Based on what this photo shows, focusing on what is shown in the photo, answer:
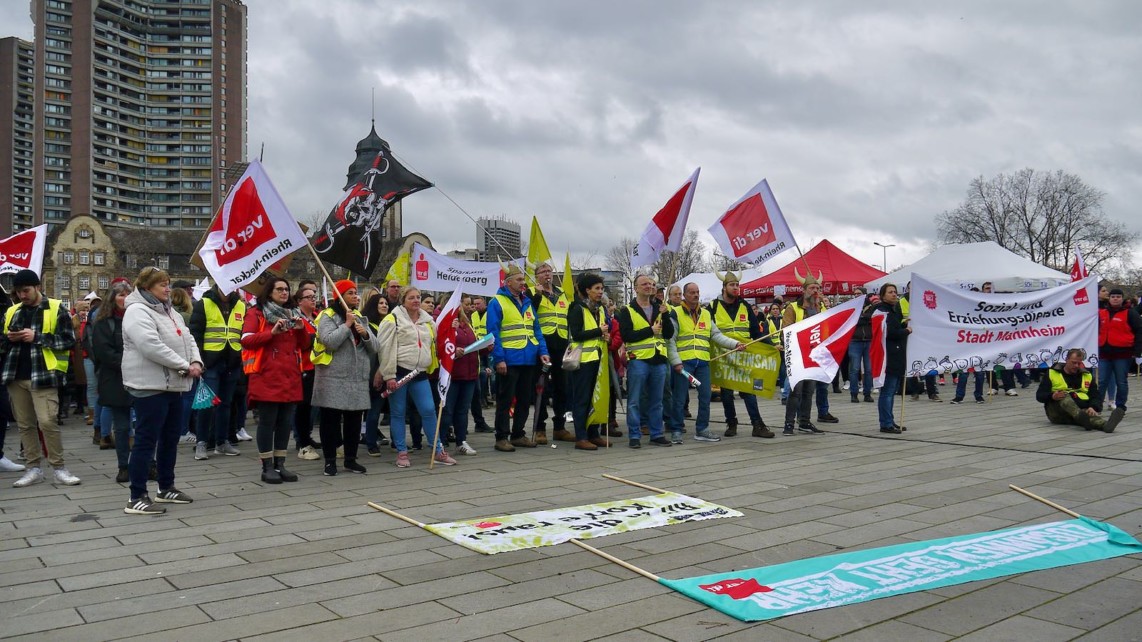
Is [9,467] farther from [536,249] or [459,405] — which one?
[536,249]

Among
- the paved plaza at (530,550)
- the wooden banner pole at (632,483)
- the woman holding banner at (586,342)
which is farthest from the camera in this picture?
the woman holding banner at (586,342)

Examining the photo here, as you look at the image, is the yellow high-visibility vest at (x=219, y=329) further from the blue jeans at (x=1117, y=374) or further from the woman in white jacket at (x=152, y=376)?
the blue jeans at (x=1117, y=374)

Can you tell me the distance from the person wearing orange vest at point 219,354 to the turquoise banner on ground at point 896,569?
258 inches

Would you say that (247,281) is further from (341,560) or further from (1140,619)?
(1140,619)

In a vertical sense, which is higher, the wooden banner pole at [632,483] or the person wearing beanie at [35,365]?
the person wearing beanie at [35,365]

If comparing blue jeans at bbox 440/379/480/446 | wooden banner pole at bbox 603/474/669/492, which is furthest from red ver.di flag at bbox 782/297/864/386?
blue jeans at bbox 440/379/480/446

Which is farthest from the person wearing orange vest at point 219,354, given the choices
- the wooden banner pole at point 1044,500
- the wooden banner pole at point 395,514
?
the wooden banner pole at point 1044,500

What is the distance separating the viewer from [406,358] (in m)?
8.58

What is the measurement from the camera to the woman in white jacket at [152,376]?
21.2ft

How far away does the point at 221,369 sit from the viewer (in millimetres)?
9688

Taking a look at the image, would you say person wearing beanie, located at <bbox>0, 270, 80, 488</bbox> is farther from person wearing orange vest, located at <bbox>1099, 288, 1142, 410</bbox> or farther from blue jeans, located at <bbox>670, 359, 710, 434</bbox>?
person wearing orange vest, located at <bbox>1099, 288, 1142, 410</bbox>

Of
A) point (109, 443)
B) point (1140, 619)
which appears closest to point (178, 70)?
point (109, 443)

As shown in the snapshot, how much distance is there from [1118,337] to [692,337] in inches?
260

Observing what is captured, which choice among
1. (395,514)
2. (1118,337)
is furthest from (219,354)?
(1118,337)
